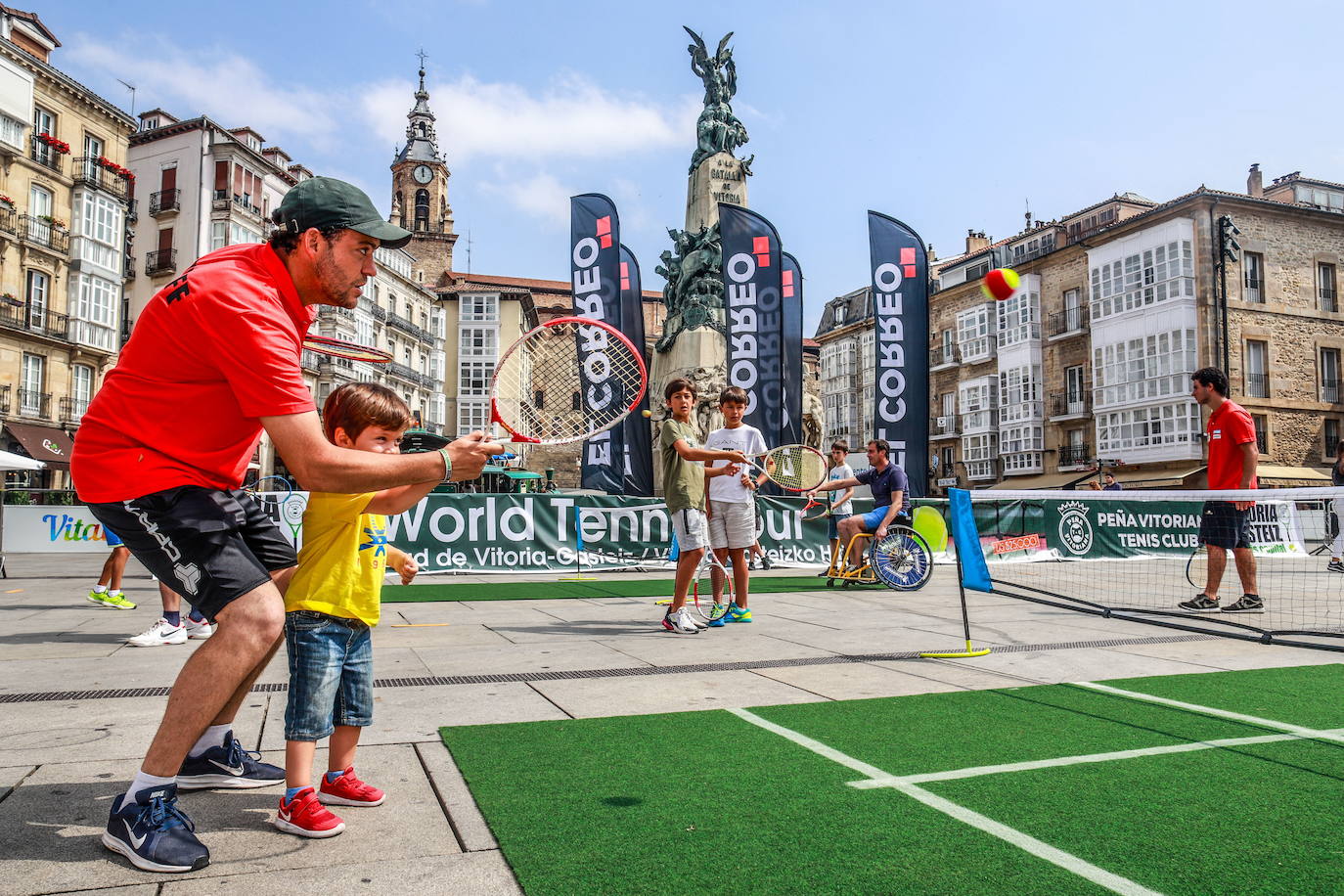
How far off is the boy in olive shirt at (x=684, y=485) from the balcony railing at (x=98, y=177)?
136 ft

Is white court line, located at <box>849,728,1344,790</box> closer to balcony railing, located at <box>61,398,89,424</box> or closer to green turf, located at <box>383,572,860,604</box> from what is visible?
green turf, located at <box>383,572,860,604</box>

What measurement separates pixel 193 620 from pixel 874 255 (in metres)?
17.1

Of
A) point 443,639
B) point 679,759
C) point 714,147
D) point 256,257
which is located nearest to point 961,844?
point 679,759

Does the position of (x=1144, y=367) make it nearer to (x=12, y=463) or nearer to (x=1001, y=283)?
(x=1001, y=283)

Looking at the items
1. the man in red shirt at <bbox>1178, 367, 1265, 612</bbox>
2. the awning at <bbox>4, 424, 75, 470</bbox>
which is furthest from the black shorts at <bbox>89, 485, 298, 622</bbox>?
the awning at <bbox>4, 424, 75, 470</bbox>

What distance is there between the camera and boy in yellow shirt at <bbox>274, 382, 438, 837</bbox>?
299 cm

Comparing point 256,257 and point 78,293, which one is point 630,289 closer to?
point 256,257

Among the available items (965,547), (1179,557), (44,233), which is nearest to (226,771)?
(965,547)

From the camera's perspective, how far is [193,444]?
2.91 meters

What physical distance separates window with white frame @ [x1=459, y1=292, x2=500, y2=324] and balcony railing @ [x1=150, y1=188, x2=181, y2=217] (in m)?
32.3

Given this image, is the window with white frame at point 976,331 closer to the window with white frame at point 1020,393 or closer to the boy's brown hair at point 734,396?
the window with white frame at point 1020,393

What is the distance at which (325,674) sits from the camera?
10.0ft

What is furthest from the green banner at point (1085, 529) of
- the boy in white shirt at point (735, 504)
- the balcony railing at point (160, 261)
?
the balcony railing at point (160, 261)

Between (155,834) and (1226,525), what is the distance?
9.20 m
